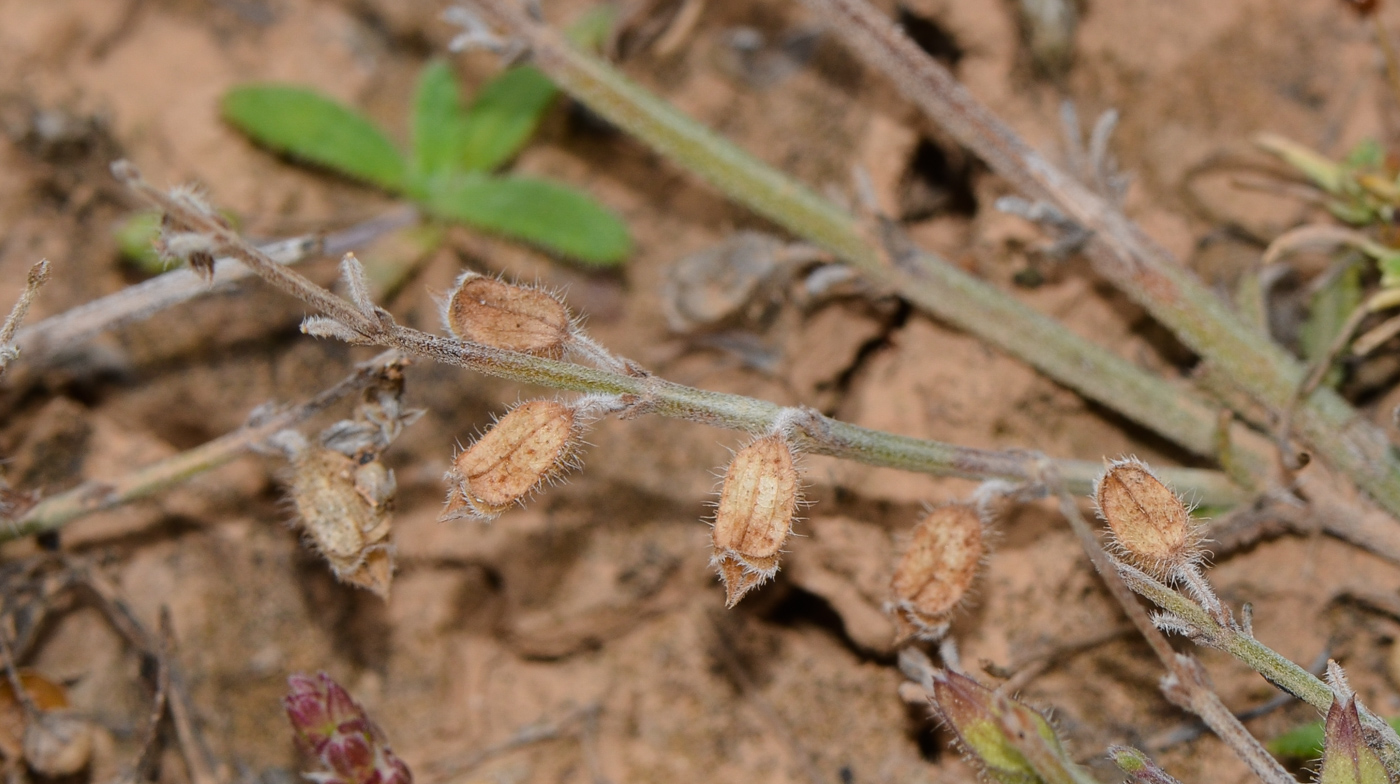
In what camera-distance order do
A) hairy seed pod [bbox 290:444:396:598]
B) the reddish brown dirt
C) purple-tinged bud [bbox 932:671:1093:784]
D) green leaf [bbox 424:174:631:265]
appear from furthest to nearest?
green leaf [bbox 424:174:631:265]
the reddish brown dirt
hairy seed pod [bbox 290:444:396:598]
purple-tinged bud [bbox 932:671:1093:784]

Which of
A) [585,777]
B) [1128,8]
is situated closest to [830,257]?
[1128,8]

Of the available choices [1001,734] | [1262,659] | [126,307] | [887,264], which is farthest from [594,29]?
[1262,659]

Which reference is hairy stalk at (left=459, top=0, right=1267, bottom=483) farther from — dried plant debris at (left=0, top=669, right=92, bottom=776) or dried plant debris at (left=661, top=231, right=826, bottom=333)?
dried plant debris at (left=0, top=669, right=92, bottom=776)

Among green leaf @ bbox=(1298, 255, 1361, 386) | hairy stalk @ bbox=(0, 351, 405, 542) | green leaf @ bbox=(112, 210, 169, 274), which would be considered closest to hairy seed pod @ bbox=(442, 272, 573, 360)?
hairy stalk @ bbox=(0, 351, 405, 542)

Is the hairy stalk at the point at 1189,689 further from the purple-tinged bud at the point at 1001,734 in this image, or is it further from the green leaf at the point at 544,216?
the green leaf at the point at 544,216

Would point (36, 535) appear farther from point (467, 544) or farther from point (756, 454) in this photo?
point (756, 454)
